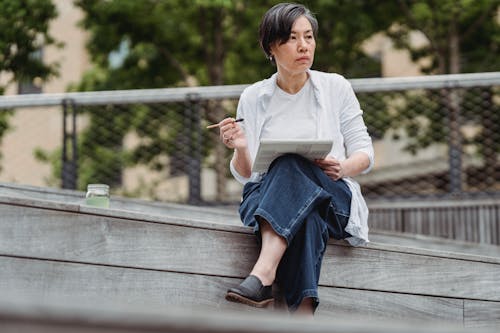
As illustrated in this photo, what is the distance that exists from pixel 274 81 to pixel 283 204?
→ 0.65 meters

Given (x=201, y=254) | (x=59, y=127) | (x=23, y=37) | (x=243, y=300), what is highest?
(x=23, y=37)

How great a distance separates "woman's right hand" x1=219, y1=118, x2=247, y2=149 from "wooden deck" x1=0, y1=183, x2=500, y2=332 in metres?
0.32

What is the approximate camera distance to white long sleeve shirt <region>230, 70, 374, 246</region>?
10.4 feet

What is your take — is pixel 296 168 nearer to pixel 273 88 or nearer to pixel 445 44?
pixel 273 88

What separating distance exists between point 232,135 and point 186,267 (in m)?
0.53

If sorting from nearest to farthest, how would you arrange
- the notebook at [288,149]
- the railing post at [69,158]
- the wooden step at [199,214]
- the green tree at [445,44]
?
1. the notebook at [288,149]
2. the wooden step at [199,214]
3. the railing post at [69,158]
4. the green tree at [445,44]

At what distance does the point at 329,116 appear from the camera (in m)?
3.21

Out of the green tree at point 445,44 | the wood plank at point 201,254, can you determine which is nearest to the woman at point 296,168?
the wood plank at point 201,254

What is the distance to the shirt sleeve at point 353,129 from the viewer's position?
3.19 m

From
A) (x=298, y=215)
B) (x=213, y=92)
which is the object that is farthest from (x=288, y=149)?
(x=213, y=92)

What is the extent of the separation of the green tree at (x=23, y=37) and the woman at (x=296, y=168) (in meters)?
3.53

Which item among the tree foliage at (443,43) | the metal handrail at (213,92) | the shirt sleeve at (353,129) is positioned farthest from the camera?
the tree foliage at (443,43)

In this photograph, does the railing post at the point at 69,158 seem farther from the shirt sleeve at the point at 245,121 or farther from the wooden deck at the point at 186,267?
the wooden deck at the point at 186,267

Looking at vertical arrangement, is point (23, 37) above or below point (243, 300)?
above
